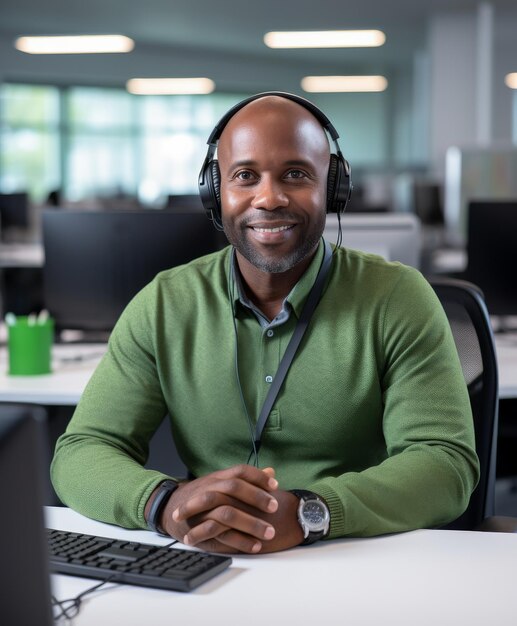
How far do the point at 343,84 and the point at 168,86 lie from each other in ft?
7.86

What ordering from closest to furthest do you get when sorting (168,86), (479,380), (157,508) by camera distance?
(157,508) < (479,380) < (168,86)

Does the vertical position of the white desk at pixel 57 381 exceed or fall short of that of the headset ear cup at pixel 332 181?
it falls short

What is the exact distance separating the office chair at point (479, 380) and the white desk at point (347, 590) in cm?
46

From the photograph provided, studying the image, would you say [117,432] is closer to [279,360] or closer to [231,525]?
[279,360]

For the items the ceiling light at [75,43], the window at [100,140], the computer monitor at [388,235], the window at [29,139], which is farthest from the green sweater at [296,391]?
the window at [29,139]

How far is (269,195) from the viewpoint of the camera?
1.54m

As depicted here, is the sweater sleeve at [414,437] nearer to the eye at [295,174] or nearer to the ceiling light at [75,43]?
the eye at [295,174]

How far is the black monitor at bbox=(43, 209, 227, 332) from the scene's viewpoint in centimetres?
270

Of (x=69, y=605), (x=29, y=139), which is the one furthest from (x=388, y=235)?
(x=29, y=139)

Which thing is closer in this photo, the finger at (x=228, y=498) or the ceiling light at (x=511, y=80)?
the finger at (x=228, y=498)

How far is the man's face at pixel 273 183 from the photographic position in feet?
5.08

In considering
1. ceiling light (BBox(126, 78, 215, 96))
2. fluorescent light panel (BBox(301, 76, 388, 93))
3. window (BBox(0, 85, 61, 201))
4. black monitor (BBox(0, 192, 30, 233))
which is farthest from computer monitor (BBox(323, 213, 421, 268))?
fluorescent light panel (BBox(301, 76, 388, 93))

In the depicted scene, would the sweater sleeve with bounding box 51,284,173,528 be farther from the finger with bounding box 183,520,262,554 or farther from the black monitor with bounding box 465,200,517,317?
the black monitor with bounding box 465,200,517,317

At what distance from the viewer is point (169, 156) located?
13781 mm
